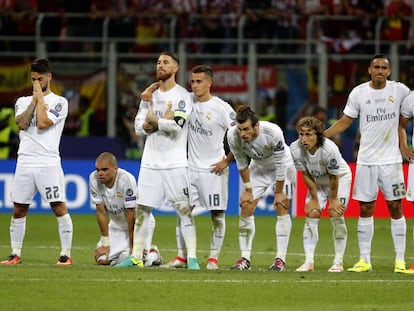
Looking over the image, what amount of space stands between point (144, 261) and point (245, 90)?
34.4 feet

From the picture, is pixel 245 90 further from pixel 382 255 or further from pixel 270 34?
pixel 382 255

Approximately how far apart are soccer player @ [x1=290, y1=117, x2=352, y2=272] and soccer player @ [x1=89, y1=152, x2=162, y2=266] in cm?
185

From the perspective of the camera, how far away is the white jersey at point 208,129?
44.9ft

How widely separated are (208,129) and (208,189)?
0.66m

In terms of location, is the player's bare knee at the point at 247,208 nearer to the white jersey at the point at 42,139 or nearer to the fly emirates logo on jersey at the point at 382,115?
the fly emirates logo on jersey at the point at 382,115

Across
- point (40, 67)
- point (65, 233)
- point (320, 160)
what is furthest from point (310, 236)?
point (40, 67)

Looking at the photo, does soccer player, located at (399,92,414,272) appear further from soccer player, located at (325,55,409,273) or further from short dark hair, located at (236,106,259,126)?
short dark hair, located at (236,106,259,126)

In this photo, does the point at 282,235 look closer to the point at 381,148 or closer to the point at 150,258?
the point at 381,148

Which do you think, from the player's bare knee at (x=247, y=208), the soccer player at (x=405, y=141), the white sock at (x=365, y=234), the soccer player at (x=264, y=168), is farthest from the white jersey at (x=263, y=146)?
the soccer player at (x=405, y=141)

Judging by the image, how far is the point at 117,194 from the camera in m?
14.2

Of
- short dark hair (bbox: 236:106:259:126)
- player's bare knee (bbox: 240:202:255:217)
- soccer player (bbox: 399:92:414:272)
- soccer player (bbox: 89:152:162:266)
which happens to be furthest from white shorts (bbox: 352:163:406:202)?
soccer player (bbox: 89:152:162:266)

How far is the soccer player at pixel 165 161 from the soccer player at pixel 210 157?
30cm

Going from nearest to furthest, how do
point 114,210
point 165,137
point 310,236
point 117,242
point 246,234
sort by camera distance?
point 165,137 < point 310,236 < point 246,234 < point 114,210 < point 117,242

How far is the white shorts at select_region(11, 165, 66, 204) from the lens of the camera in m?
13.9
